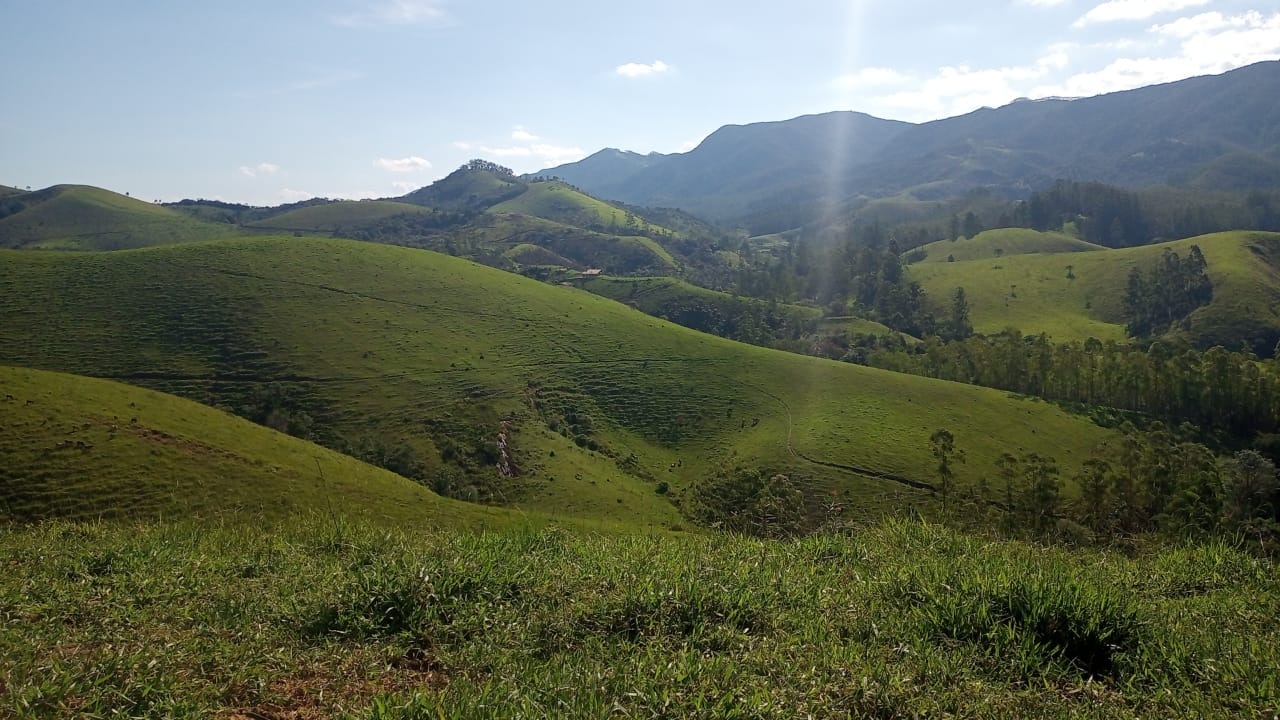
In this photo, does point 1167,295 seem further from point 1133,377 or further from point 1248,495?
point 1248,495

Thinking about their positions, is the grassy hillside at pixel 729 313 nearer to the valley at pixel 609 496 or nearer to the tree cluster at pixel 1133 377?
the valley at pixel 609 496

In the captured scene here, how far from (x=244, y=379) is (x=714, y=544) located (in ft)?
308

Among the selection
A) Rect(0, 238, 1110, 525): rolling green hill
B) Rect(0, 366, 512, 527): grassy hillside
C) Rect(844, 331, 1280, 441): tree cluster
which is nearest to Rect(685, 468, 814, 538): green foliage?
Rect(0, 238, 1110, 525): rolling green hill

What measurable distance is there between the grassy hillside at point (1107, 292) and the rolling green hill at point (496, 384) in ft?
279

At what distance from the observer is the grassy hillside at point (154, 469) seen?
3691 cm

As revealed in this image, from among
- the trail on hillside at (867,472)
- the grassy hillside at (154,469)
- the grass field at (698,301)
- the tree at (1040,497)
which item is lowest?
the trail on hillside at (867,472)

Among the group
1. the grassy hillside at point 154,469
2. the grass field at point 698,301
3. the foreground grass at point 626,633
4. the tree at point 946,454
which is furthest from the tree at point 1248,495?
the grass field at point 698,301

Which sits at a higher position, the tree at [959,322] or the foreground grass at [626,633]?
the foreground grass at [626,633]

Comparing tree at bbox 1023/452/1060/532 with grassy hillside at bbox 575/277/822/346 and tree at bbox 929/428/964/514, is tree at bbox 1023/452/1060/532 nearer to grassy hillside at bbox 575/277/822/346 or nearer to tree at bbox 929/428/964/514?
tree at bbox 929/428/964/514

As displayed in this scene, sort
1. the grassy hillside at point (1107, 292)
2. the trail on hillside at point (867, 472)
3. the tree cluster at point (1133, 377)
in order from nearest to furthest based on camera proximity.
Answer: the trail on hillside at point (867, 472), the tree cluster at point (1133, 377), the grassy hillside at point (1107, 292)

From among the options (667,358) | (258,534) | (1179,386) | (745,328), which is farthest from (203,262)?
(1179,386)

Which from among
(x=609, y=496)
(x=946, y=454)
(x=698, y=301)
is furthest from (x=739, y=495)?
(x=698, y=301)

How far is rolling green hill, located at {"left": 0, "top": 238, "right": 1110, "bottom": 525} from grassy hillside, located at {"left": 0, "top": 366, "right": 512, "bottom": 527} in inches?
882

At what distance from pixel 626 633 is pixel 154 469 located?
48.2 meters
